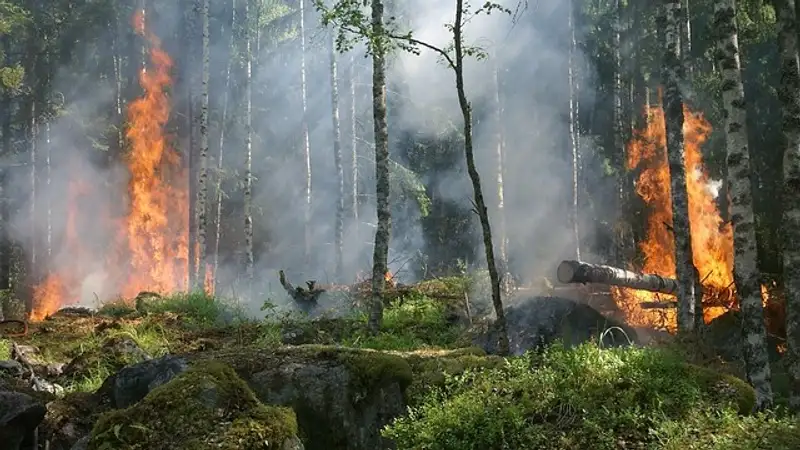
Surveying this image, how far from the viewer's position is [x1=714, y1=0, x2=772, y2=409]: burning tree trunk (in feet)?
27.2

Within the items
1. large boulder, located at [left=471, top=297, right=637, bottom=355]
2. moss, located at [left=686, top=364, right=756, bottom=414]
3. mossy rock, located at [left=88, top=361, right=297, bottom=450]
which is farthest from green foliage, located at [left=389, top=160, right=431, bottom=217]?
mossy rock, located at [left=88, top=361, right=297, bottom=450]

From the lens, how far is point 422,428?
454 centimetres

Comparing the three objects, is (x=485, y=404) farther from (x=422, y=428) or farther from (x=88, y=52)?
(x=88, y=52)

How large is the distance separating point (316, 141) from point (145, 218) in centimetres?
1293

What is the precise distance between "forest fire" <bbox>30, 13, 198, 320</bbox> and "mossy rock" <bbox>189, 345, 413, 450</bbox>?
23.5 meters

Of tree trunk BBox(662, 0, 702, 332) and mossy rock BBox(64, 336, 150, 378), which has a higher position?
tree trunk BBox(662, 0, 702, 332)

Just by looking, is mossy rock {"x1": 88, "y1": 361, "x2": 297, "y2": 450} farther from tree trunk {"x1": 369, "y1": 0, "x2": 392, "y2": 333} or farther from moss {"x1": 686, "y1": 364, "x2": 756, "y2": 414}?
tree trunk {"x1": 369, "y1": 0, "x2": 392, "y2": 333}

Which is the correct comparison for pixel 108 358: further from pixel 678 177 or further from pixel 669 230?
pixel 669 230

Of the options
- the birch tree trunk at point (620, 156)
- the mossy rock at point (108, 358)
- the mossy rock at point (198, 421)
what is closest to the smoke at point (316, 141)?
the birch tree trunk at point (620, 156)

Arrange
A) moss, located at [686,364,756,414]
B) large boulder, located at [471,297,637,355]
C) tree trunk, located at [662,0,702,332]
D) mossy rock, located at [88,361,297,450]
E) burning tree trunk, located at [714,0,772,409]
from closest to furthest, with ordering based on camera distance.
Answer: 1. mossy rock, located at [88,361,297,450]
2. moss, located at [686,364,756,414]
3. burning tree trunk, located at [714,0,772,409]
4. tree trunk, located at [662,0,702,332]
5. large boulder, located at [471,297,637,355]

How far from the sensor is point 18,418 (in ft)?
19.8

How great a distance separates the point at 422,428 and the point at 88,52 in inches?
1173

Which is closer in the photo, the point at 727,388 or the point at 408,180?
the point at 727,388

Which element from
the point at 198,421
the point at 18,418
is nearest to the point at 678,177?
the point at 198,421
